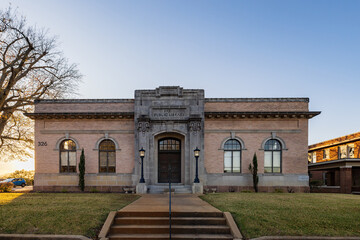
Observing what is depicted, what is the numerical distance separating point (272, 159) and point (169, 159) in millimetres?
8766

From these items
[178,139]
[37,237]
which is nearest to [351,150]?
[178,139]

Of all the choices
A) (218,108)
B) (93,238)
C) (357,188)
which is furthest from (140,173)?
(357,188)

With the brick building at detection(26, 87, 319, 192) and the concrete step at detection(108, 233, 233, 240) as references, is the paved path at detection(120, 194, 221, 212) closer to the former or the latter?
the concrete step at detection(108, 233, 233, 240)

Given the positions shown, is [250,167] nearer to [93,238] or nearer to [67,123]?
[93,238]

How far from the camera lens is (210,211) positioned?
33.2 feet

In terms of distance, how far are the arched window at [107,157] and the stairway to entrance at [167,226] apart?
36.7 ft

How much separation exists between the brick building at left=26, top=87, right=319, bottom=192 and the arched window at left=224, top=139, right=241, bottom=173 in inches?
3.3

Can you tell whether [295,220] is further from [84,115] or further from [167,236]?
[84,115]

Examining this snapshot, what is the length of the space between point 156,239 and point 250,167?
1335 centimetres

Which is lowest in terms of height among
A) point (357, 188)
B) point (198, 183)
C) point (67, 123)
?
point (357, 188)

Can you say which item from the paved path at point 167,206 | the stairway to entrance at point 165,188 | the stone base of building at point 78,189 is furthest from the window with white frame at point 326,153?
the paved path at point 167,206

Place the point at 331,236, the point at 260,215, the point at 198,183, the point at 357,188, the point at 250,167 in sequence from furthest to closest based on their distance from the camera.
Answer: the point at 357,188, the point at 250,167, the point at 198,183, the point at 260,215, the point at 331,236

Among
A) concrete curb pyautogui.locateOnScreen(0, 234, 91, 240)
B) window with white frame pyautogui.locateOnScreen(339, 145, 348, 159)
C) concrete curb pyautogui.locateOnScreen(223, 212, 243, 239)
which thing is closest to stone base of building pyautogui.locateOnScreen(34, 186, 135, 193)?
concrete curb pyautogui.locateOnScreen(0, 234, 91, 240)

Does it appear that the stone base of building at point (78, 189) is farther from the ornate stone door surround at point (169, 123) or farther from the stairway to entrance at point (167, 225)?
the stairway to entrance at point (167, 225)
